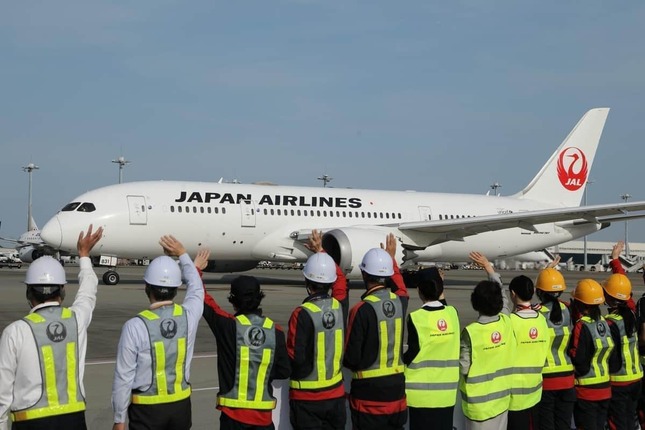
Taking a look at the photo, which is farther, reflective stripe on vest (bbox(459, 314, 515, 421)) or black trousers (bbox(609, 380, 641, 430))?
black trousers (bbox(609, 380, 641, 430))

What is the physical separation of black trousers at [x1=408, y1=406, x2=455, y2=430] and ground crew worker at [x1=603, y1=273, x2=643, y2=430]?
65.0 inches

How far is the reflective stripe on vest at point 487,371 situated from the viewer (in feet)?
17.2

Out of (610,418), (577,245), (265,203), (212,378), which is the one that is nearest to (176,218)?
(265,203)

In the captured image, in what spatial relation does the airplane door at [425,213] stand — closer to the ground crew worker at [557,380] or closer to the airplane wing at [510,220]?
the airplane wing at [510,220]

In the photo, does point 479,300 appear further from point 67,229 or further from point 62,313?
point 67,229

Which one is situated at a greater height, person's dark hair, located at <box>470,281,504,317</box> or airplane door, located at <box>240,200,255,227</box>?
airplane door, located at <box>240,200,255,227</box>

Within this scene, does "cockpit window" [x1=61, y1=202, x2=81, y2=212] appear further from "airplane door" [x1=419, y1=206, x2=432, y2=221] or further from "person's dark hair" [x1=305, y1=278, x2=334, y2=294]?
"person's dark hair" [x1=305, y1=278, x2=334, y2=294]

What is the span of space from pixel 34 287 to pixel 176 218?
1919cm

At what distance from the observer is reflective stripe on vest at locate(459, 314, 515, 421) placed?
525cm

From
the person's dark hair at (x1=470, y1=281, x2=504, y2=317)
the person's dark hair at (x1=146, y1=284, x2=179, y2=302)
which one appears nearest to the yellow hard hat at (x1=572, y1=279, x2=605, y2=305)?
the person's dark hair at (x1=470, y1=281, x2=504, y2=317)

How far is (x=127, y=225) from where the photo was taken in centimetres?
2253

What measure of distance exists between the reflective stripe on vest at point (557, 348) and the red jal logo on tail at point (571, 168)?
88.9ft

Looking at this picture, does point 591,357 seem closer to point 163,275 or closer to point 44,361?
point 163,275

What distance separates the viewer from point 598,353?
5926 millimetres
